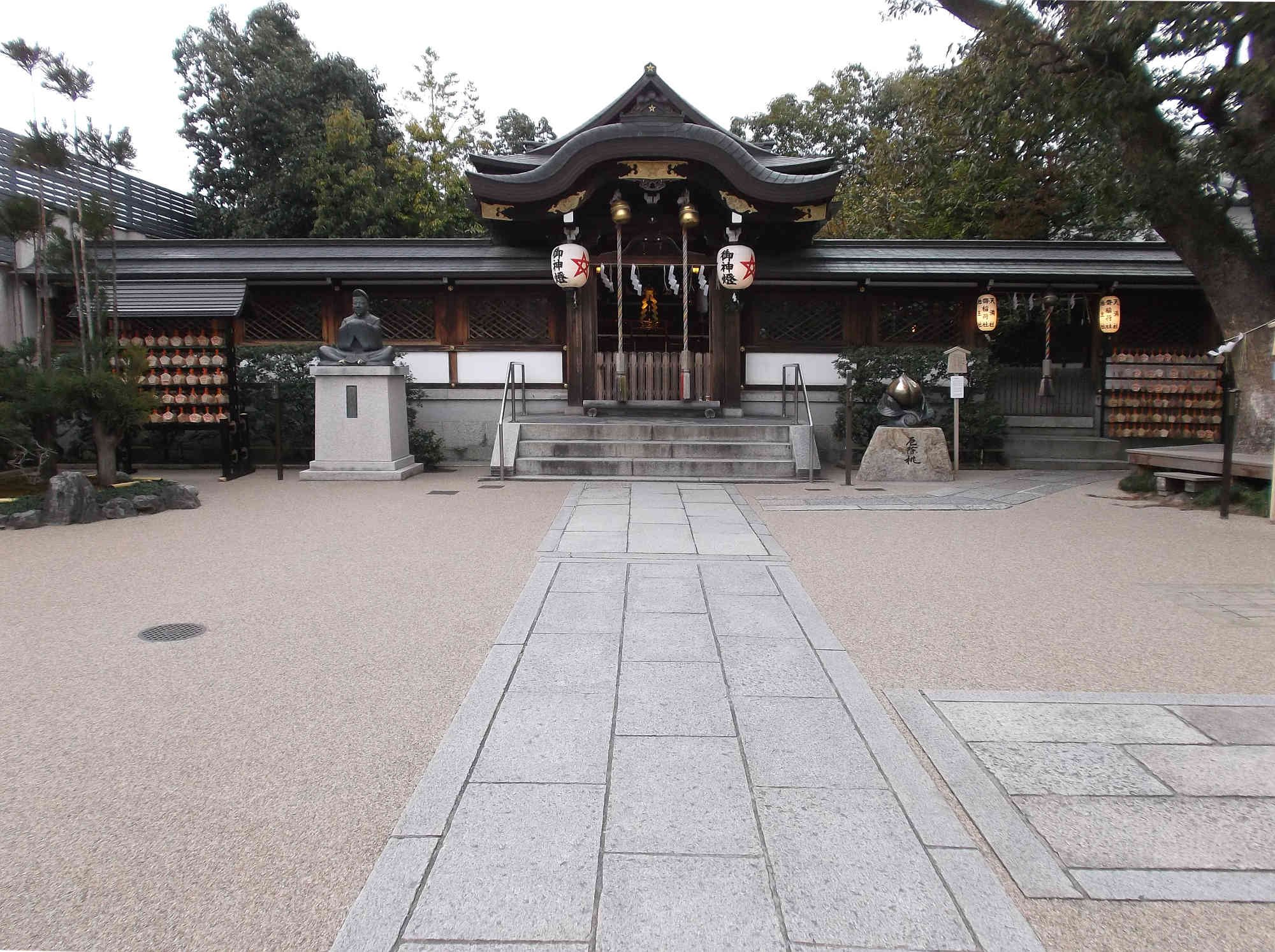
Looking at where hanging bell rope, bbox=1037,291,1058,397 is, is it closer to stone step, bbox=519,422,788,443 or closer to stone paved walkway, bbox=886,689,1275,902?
stone step, bbox=519,422,788,443

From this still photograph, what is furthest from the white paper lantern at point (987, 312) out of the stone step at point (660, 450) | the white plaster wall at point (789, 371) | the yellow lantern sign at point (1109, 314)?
the stone step at point (660, 450)

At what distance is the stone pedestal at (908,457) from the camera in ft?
35.4

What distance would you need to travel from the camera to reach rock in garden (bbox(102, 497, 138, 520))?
26.4 feet

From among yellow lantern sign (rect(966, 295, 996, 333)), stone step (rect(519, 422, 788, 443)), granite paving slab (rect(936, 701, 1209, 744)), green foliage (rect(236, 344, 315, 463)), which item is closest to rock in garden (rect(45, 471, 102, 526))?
green foliage (rect(236, 344, 315, 463))

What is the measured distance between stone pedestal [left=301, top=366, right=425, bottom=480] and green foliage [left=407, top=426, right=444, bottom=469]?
123cm

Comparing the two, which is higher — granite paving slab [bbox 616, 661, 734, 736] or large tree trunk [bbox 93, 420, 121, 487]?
large tree trunk [bbox 93, 420, 121, 487]

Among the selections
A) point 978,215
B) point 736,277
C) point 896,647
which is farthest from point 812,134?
point 896,647

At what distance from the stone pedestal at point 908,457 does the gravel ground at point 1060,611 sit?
2.38 meters

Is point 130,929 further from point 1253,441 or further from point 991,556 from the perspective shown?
point 1253,441

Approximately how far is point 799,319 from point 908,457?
11.8 feet

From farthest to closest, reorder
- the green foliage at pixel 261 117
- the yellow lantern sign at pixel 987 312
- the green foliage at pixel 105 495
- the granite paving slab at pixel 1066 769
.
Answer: the green foliage at pixel 261 117 < the yellow lantern sign at pixel 987 312 < the green foliage at pixel 105 495 < the granite paving slab at pixel 1066 769

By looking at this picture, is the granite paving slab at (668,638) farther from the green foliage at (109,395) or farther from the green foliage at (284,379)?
the green foliage at (284,379)

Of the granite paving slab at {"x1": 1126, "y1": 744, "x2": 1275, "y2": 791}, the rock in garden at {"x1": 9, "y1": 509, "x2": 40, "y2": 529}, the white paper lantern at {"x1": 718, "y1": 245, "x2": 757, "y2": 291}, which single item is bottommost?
the granite paving slab at {"x1": 1126, "y1": 744, "x2": 1275, "y2": 791}

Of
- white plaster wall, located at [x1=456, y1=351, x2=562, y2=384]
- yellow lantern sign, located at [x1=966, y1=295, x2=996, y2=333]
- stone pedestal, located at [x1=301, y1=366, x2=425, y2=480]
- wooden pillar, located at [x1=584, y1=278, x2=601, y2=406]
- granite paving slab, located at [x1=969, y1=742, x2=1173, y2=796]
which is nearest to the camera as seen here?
granite paving slab, located at [x1=969, y1=742, x2=1173, y2=796]
